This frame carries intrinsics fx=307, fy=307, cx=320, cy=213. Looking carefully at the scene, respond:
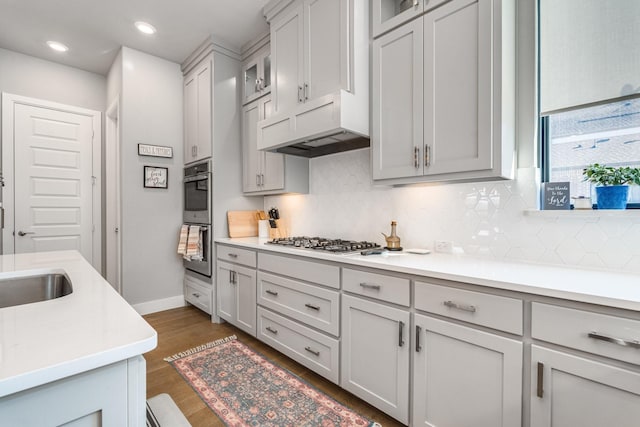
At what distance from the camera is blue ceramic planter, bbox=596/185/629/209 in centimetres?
144

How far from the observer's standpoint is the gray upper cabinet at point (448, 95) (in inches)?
61.2

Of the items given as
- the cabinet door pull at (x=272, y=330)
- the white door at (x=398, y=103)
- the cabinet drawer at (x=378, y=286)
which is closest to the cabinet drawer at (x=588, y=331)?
the cabinet drawer at (x=378, y=286)

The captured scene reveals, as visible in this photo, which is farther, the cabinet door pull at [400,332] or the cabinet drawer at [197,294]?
the cabinet drawer at [197,294]

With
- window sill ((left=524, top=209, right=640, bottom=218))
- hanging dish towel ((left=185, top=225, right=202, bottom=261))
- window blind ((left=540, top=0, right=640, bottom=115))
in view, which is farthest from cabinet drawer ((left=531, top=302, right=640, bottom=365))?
hanging dish towel ((left=185, top=225, right=202, bottom=261))

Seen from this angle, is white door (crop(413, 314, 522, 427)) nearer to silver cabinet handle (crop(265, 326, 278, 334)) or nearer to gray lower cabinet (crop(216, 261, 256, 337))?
silver cabinet handle (crop(265, 326, 278, 334))

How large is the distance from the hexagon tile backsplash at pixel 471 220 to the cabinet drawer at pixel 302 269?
65 centimetres

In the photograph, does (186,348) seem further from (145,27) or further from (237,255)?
(145,27)

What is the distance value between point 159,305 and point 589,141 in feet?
13.2

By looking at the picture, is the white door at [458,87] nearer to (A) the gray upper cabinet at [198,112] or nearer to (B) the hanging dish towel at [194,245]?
(A) the gray upper cabinet at [198,112]

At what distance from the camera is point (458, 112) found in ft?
5.48

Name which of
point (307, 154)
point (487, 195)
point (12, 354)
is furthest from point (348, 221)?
point (12, 354)

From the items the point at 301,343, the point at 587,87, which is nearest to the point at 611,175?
the point at 587,87

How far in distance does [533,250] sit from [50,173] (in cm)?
475

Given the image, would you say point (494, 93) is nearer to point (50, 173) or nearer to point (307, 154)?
point (307, 154)
